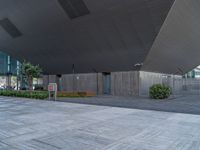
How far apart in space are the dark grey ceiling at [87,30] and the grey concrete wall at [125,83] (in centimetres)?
91

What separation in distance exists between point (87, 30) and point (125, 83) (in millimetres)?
8704

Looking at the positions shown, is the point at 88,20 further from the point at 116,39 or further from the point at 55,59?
the point at 55,59

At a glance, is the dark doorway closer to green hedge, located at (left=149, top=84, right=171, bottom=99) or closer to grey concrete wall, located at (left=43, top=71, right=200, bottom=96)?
grey concrete wall, located at (left=43, top=71, right=200, bottom=96)

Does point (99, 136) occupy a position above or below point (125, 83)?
below

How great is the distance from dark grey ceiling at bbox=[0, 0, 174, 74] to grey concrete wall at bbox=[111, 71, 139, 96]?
35.7 inches

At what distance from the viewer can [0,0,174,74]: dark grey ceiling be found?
1714cm

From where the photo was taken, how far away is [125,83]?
25.0 metres

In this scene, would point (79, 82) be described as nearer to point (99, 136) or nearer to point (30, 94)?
point (30, 94)

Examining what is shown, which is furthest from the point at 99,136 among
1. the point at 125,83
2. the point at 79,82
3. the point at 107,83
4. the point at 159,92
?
the point at 79,82

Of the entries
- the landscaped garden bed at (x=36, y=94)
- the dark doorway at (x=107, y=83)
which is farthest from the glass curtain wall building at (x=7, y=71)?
the dark doorway at (x=107, y=83)

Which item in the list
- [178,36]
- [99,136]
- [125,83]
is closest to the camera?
[99,136]

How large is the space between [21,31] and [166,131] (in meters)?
25.3

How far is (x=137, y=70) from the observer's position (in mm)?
23844

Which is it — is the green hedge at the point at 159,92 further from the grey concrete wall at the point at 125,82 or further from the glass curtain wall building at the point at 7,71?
the glass curtain wall building at the point at 7,71
